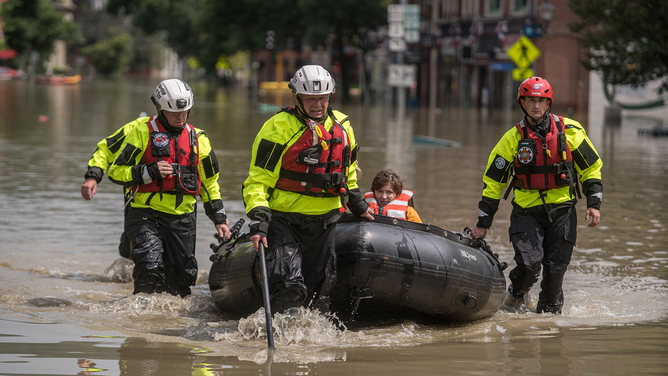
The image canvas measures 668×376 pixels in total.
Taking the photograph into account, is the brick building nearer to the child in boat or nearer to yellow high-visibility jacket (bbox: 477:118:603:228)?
the child in boat

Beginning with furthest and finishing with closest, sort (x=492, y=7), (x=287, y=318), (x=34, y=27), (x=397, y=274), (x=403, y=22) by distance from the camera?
(x=34, y=27) → (x=492, y=7) → (x=403, y=22) → (x=397, y=274) → (x=287, y=318)

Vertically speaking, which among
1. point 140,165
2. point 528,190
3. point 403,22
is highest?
point 403,22

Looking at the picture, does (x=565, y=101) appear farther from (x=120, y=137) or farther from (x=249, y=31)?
(x=120, y=137)

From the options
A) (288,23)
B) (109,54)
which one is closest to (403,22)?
(288,23)

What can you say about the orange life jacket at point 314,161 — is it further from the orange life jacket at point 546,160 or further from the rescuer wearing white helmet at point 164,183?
the orange life jacket at point 546,160

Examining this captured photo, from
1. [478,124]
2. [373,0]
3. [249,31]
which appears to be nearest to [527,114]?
[478,124]

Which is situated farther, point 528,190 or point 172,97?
point 528,190

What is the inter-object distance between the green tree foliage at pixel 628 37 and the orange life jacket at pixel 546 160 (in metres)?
17.0

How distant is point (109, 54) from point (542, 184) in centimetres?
13029

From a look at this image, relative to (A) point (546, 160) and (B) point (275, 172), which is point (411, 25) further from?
(B) point (275, 172)

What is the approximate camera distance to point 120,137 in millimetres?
6875

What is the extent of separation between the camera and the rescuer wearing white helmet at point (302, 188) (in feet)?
18.3

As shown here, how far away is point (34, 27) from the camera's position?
67250mm

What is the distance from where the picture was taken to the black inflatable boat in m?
5.88
